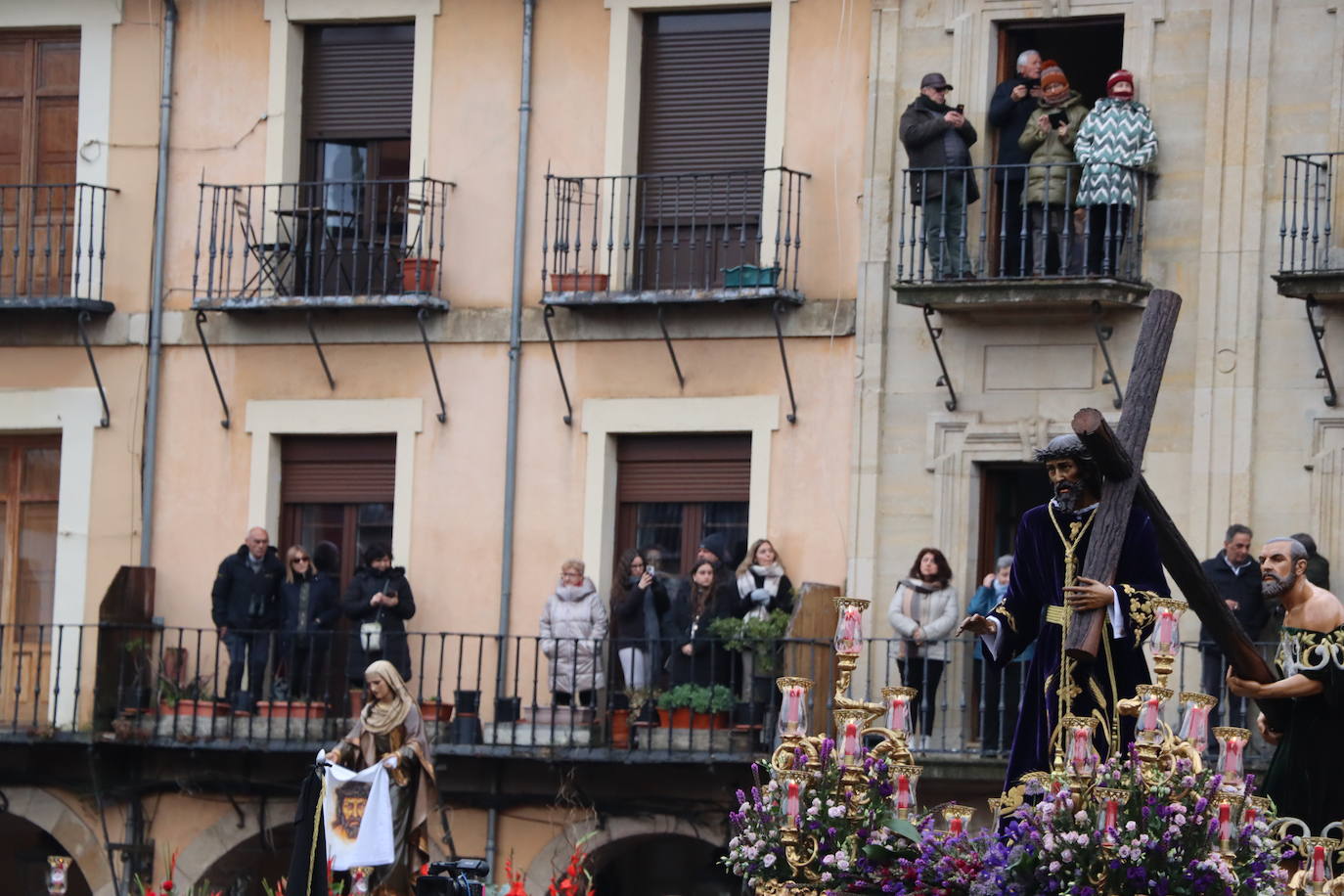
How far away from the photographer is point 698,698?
70.2 ft

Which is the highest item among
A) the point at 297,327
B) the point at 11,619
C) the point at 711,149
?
the point at 711,149

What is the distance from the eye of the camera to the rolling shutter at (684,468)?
883 inches

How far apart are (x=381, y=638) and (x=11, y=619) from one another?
3.68 meters

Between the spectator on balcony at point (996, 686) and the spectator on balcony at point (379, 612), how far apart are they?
14.3ft

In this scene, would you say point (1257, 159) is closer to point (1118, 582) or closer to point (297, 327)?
point (297, 327)

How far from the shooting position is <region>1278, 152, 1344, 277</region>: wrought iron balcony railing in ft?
65.5

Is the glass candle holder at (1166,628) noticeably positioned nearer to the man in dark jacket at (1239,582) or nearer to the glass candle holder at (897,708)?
the glass candle holder at (897,708)

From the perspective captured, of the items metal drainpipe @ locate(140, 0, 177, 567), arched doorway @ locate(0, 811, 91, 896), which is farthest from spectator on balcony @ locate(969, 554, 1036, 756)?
arched doorway @ locate(0, 811, 91, 896)

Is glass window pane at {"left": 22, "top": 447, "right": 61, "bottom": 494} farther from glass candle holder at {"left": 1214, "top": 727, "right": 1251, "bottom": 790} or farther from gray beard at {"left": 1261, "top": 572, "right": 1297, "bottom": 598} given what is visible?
glass candle holder at {"left": 1214, "top": 727, "right": 1251, "bottom": 790}

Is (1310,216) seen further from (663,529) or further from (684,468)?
(663,529)

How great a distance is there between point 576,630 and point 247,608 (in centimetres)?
274

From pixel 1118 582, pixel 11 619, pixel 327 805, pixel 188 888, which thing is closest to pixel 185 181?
pixel 11 619

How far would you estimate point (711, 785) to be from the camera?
21.8m

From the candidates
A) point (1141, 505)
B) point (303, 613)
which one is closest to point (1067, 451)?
point (1141, 505)
